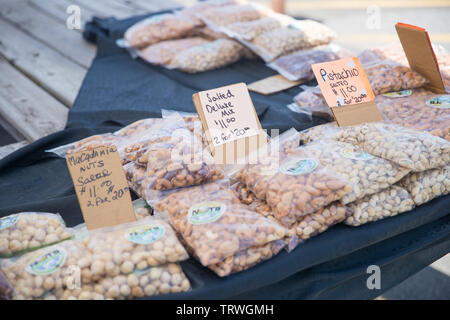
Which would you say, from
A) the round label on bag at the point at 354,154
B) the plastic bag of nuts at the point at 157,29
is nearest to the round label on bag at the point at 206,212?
the round label on bag at the point at 354,154

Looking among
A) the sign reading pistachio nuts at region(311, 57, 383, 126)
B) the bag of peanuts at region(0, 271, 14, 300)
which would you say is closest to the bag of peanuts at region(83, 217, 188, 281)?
the bag of peanuts at region(0, 271, 14, 300)

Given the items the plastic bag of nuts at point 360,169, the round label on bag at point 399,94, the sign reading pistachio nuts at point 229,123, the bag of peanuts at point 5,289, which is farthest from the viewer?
the round label on bag at point 399,94

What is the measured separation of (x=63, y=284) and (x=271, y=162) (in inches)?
19.9

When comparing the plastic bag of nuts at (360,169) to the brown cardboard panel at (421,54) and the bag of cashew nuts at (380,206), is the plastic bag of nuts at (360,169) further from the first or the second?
the brown cardboard panel at (421,54)

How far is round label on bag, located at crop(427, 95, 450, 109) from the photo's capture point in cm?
124

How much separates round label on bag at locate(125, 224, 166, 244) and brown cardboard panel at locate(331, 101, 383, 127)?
24.5 inches

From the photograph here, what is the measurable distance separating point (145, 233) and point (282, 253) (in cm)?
28

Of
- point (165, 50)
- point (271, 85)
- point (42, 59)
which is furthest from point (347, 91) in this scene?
point (42, 59)

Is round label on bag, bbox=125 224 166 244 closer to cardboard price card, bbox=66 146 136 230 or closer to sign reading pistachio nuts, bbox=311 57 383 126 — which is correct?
cardboard price card, bbox=66 146 136 230

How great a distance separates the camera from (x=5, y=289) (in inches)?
27.8

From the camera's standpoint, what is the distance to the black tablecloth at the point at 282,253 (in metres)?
0.84

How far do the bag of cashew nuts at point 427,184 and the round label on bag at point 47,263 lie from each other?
0.77 m
